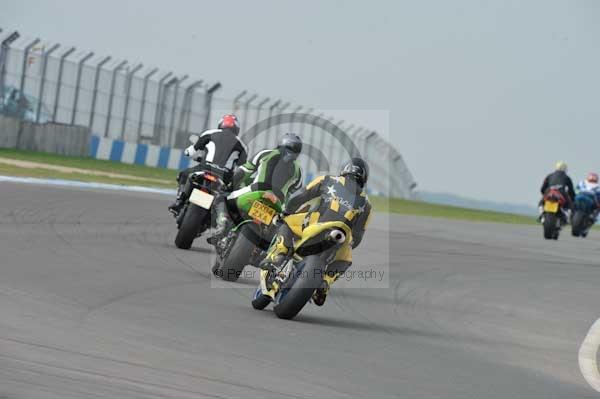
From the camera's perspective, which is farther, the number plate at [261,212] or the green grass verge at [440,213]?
the green grass verge at [440,213]

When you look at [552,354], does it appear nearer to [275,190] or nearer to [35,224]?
[275,190]

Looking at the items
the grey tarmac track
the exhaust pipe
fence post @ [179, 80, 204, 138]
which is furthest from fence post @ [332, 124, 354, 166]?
the exhaust pipe

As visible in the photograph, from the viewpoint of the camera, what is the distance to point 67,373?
6.71 meters

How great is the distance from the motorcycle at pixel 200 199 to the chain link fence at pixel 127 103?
1660 centimetres

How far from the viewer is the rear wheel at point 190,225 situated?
14.6 m

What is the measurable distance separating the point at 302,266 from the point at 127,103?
29.1 meters

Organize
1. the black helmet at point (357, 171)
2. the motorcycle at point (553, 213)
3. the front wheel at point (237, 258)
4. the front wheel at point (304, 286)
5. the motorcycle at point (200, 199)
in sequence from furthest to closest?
the motorcycle at point (553, 213)
the motorcycle at point (200, 199)
the front wheel at point (237, 258)
the black helmet at point (357, 171)
the front wheel at point (304, 286)

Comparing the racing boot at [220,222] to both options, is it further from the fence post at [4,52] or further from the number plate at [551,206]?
the fence post at [4,52]

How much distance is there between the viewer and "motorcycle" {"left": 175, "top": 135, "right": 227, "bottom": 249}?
46.6ft

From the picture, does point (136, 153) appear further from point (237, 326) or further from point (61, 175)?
point (237, 326)

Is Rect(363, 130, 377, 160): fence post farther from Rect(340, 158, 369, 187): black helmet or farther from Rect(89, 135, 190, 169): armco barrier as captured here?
Rect(340, 158, 369, 187): black helmet

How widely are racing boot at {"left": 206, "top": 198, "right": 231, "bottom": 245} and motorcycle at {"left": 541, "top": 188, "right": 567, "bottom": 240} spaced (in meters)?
13.6

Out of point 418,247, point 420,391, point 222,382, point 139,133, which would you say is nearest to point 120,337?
point 222,382

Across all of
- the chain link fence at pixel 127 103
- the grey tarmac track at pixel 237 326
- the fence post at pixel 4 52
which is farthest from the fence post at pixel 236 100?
the grey tarmac track at pixel 237 326
